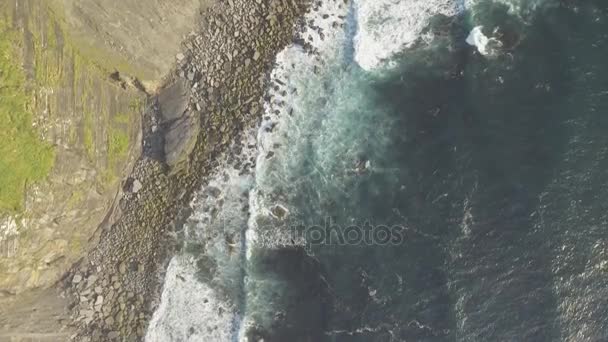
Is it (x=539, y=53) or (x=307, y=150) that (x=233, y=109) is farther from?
(x=539, y=53)

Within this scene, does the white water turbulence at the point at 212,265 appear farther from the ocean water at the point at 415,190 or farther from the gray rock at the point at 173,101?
the gray rock at the point at 173,101

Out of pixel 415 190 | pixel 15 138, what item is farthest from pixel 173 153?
pixel 415 190

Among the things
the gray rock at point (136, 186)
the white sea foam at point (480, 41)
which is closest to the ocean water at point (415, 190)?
the white sea foam at point (480, 41)

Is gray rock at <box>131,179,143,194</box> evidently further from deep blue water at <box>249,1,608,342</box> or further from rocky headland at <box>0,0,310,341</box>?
deep blue water at <box>249,1,608,342</box>

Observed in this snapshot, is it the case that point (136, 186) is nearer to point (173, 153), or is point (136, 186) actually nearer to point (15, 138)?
point (173, 153)

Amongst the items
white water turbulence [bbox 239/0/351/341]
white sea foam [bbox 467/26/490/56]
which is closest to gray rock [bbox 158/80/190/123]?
white water turbulence [bbox 239/0/351/341]

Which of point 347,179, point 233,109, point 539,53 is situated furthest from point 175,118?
point 539,53
